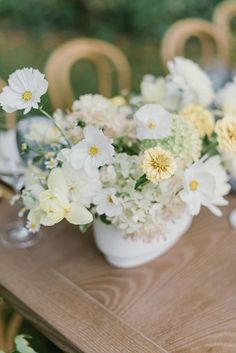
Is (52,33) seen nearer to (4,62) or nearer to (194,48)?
(4,62)

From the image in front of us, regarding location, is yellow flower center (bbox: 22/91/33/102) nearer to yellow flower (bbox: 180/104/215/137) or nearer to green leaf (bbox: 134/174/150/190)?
green leaf (bbox: 134/174/150/190)

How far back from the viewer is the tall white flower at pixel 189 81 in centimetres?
136

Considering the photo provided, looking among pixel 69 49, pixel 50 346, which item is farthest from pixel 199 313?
pixel 69 49

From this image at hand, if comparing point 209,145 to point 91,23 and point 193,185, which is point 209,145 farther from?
point 91,23

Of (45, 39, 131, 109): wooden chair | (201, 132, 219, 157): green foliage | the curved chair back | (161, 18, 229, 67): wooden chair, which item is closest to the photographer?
(201, 132, 219, 157): green foliage

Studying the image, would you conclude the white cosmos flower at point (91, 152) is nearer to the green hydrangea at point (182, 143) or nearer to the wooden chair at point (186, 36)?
the green hydrangea at point (182, 143)

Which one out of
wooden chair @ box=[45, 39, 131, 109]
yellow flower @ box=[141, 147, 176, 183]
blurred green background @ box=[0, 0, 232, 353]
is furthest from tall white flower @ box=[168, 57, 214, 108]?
blurred green background @ box=[0, 0, 232, 353]

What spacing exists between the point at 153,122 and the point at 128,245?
0.29 meters

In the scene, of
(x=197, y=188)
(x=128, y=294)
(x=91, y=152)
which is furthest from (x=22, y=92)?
(x=128, y=294)

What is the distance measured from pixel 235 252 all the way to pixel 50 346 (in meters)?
0.93

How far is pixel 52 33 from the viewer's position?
4746 mm

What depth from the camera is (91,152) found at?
40.8 inches

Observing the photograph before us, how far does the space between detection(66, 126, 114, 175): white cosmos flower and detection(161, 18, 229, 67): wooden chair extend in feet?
4.33

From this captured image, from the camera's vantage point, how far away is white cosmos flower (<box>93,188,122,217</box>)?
3.51ft
